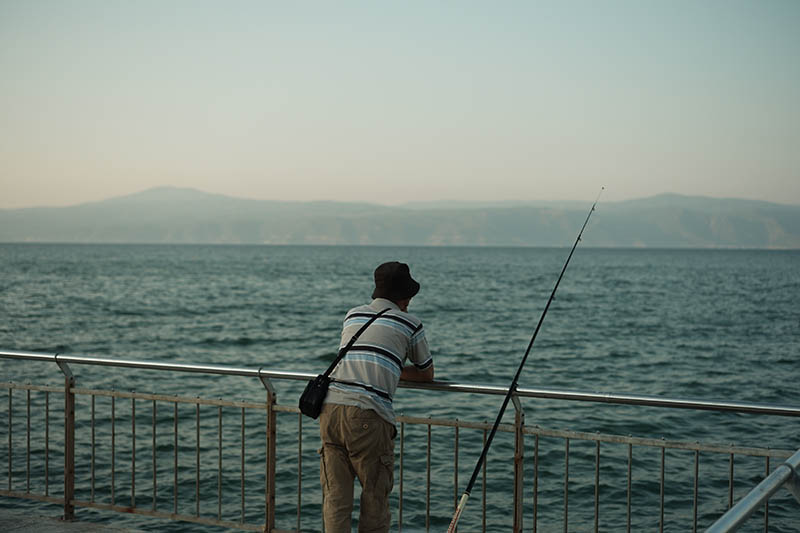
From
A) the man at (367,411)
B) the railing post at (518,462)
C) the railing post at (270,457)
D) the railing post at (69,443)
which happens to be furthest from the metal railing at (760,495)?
the railing post at (69,443)

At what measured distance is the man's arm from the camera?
13.4ft

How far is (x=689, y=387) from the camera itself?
20.6 m

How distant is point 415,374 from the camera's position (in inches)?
163

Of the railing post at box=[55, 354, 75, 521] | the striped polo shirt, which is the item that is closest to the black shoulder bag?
the striped polo shirt

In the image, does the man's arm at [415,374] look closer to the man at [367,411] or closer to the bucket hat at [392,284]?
the man at [367,411]

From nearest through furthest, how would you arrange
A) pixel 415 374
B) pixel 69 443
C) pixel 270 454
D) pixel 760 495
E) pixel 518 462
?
pixel 760 495 → pixel 415 374 → pixel 518 462 → pixel 270 454 → pixel 69 443

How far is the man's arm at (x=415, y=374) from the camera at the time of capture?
4.10 metres

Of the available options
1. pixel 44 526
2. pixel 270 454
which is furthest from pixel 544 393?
pixel 44 526

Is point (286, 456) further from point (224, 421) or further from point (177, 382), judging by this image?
point (177, 382)

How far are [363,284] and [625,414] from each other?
53879mm

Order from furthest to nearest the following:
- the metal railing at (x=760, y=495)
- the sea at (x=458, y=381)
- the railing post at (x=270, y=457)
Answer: the sea at (x=458, y=381)
the railing post at (x=270, y=457)
the metal railing at (x=760, y=495)

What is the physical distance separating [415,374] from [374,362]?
0.36m

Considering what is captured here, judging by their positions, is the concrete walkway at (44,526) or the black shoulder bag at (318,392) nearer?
the black shoulder bag at (318,392)

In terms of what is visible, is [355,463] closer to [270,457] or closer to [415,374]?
[415,374]
